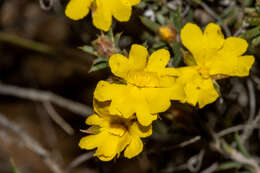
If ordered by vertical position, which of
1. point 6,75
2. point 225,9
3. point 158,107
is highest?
point 225,9

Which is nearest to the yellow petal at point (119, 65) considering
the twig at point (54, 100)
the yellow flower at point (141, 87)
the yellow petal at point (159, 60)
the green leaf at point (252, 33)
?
the yellow flower at point (141, 87)

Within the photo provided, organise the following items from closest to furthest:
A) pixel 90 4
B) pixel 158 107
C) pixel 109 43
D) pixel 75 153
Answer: pixel 158 107, pixel 90 4, pixel 109 43, pixel 75 153

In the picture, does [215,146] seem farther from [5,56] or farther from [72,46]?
[5,56]

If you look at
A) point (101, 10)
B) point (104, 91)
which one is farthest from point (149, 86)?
point (101, 10)

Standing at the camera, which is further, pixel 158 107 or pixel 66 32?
pixel 66 32

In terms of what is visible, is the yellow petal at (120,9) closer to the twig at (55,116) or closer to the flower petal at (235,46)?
the flower petal at (235,46)

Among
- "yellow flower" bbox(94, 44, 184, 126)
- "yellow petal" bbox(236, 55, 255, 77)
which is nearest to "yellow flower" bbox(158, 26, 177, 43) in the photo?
"yellow flower" bbox(94, 44, 184, 126)

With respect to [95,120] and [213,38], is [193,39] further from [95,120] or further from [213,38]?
[95,120]

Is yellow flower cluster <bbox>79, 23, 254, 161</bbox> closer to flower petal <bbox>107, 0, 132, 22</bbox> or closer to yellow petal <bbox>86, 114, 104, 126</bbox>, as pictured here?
yellow petal <bbox>86, 114, 104, 126</bbox>

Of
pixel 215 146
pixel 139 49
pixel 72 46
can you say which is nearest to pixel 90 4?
pixel 139 49
